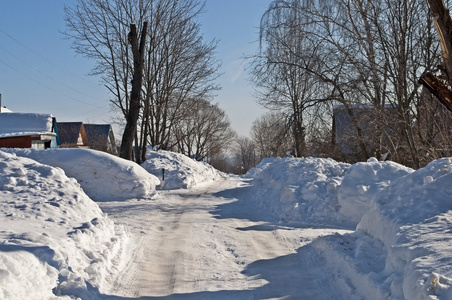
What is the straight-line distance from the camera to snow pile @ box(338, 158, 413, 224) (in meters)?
10.8

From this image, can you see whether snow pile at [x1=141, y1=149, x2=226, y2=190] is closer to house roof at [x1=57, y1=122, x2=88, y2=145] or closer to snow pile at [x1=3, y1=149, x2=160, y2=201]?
snow pile at [x1=3, y1=149, x2=160, y2=201]

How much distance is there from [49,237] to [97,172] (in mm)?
9889

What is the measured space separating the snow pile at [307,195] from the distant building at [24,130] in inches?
947

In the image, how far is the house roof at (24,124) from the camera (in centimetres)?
3384

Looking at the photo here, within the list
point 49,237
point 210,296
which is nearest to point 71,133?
point 49,237

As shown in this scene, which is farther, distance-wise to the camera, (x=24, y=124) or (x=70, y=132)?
(x=70, y=132)

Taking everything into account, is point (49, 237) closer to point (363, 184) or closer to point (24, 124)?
point (363, 184)

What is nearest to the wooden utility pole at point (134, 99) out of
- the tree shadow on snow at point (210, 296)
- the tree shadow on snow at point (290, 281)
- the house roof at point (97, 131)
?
the tree shadow on snow at point (290, 281)

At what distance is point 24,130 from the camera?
34719mm

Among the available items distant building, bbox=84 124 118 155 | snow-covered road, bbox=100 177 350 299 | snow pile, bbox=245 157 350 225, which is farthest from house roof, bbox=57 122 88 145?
snow-covered road, bbox=100 177 350 299

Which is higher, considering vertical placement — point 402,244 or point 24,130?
point 24,130

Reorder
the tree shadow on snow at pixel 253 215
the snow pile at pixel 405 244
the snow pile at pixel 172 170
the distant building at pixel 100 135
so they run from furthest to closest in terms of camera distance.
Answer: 1. the distant building at pixel 100 135
2. the snow pile at pixel 172 170
3. the tree shadow on snow at pixel 253 215
4. the snow pile at pixel 405 244

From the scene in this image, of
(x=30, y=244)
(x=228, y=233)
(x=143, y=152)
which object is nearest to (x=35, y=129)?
(x=143, y=152)

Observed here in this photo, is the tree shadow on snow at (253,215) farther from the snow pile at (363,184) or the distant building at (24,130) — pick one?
the distant building at (24,130)
